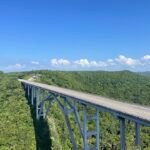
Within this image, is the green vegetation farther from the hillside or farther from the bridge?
the hillside

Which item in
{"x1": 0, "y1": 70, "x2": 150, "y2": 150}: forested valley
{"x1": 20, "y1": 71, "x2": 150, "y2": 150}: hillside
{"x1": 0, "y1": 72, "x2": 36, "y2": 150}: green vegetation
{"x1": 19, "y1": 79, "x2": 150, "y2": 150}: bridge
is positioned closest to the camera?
{"x1": 19, "y1": 79, "x2": 150, "y2": 150}: bridge

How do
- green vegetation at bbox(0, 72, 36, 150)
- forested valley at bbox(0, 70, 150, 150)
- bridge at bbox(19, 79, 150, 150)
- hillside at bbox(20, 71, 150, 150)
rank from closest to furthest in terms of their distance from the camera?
bridge at bbox(19, 79, 150, 150) → green vegetation at bbox(0, 72, 36, 150) → forested valley at bbox(0, 70, 150, 150) → hillside at bbox(20, 71, 150, 150)

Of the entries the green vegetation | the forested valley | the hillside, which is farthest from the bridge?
the hillside

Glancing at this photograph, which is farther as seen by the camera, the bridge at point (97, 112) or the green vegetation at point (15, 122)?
the green vegetation at point (15, 122)

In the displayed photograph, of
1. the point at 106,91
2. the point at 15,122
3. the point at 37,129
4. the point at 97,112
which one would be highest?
the point at 97,112

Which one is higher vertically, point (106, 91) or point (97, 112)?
point (97, 112)

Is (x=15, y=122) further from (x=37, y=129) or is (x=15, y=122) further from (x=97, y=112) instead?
(x=97, y=112)

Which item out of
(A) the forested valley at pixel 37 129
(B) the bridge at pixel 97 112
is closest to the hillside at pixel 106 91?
(A) the forested valley at pixel 37 129

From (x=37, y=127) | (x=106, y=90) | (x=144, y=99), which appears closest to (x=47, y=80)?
(x=106, y=90)

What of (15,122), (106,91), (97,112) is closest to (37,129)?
(15,122)

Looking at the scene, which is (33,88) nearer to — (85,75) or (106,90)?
(106,90)

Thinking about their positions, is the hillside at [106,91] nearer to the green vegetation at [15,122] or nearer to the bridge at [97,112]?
the green vegetation at [15,122]
